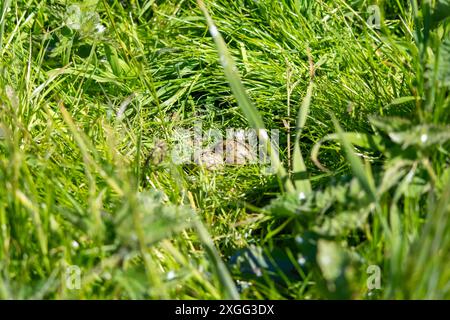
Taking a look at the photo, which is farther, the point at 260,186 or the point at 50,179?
the point at 260,186

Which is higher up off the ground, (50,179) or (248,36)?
(248,36)

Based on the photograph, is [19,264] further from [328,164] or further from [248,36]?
[248,36]

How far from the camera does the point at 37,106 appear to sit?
2.07 m

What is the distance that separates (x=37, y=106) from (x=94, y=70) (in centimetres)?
26

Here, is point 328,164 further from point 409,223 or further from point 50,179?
point 50,179

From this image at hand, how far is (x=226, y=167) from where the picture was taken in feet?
7.08

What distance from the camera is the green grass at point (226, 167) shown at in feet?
4.33

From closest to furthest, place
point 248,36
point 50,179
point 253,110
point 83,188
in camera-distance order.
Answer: point 253,110, point 50,179, point 83,188, point 248,36

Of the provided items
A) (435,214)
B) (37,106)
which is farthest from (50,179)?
(435,214)

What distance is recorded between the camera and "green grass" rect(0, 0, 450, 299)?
52.0 inches

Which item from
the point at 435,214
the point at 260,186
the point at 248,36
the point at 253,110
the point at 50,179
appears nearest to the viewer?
the point at 435,214

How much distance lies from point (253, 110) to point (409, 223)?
39 centimetres
